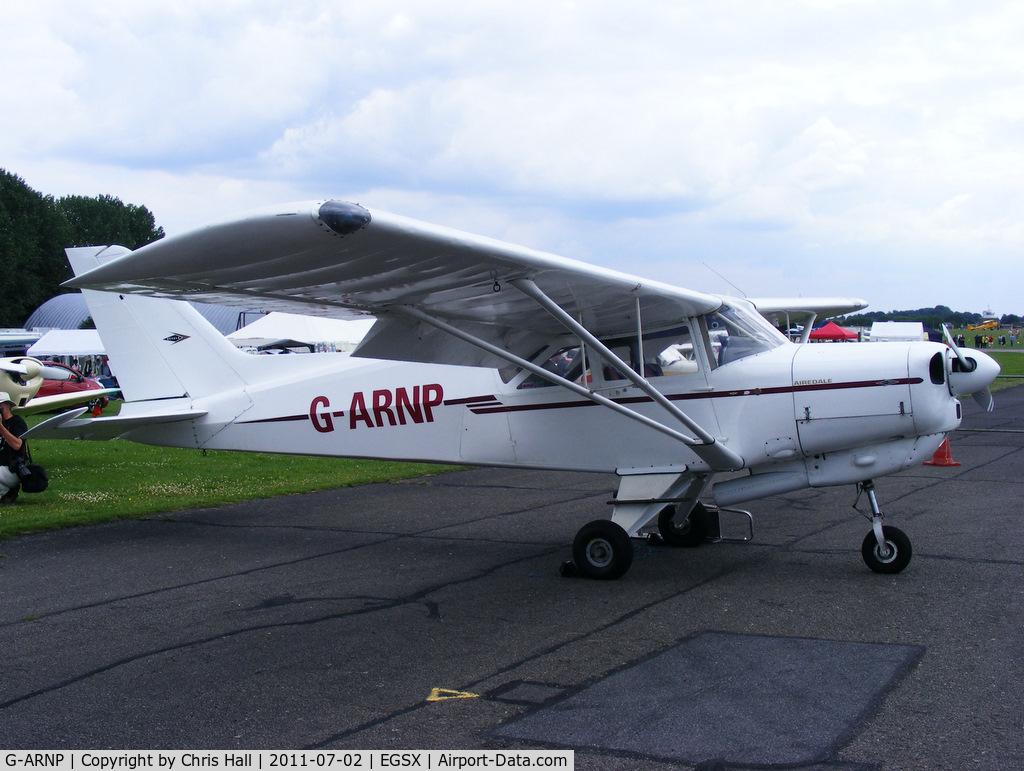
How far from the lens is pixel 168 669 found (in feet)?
16.8

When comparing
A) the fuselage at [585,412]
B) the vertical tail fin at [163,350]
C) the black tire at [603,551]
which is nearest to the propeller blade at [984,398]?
the fuselage at [585,412]

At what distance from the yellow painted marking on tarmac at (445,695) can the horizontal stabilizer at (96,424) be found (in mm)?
5853

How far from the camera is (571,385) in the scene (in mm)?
6855

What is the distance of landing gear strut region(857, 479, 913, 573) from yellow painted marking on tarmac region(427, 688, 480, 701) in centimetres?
390

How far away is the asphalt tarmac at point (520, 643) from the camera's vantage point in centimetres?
→ 404

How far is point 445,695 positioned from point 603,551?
2.84 meters

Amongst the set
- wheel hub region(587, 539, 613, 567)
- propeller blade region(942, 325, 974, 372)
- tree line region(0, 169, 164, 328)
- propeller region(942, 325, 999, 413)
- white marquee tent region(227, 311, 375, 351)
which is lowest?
wheel hub region(587, 539, 613, 567)

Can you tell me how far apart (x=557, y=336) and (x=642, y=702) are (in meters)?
4.07

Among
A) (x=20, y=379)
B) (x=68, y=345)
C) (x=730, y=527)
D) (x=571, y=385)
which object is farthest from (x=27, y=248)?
(x=571, y=385)

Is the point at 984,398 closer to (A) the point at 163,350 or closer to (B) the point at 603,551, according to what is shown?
(B) the point at 603,551

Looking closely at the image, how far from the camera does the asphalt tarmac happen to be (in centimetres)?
404

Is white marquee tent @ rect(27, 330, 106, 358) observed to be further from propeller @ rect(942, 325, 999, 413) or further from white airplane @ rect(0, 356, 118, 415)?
propeller @ rect(942, 325, 999, 413)

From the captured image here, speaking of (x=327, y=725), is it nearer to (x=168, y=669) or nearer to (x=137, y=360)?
(x=168, y=669)
